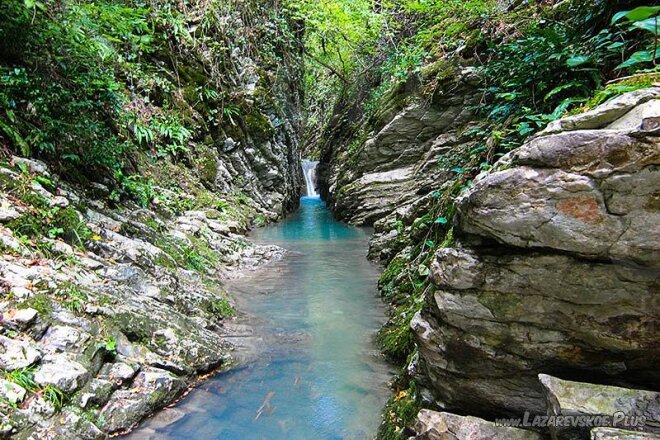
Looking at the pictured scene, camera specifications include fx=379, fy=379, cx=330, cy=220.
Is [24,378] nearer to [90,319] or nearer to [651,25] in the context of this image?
[90,319]

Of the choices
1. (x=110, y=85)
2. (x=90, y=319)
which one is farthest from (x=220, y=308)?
(x=110, y=85)

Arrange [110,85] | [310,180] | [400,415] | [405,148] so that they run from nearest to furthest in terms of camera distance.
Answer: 1. [400,415]
2. [110,85]
3. [405,148]
4. [310,180]

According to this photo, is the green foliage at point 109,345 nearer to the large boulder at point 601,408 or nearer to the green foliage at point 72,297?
the green foliage at point 72,297

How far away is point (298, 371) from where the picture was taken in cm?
486

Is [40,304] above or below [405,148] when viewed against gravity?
below

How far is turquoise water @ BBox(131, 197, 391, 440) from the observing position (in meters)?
3.80

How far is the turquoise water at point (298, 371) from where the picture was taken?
3.80 m

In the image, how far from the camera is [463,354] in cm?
279

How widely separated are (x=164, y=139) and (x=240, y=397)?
33.6 ft

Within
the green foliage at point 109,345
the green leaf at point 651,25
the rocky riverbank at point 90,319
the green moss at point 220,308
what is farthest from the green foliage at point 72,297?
the green leaf at point 651,25

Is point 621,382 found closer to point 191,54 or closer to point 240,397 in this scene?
point 240,397

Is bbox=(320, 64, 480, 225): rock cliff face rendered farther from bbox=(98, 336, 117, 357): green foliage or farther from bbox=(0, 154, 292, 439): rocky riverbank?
bbox=(98, 336, 117, 357): green foliage

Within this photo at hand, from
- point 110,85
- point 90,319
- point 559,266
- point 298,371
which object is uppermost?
point 110,85

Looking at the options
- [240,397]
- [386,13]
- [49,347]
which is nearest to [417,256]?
[240,397]
